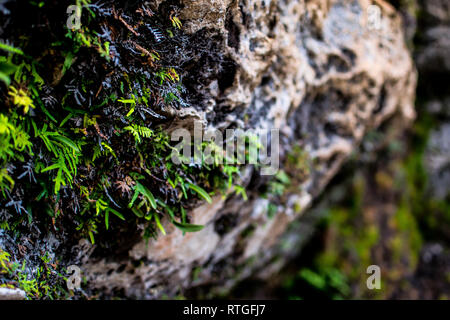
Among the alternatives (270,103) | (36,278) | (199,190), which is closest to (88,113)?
(199,190)

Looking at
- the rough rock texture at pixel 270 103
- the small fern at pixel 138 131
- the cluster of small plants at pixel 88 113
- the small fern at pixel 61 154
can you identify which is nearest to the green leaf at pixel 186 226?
the rough rock texture at pixel 270 103

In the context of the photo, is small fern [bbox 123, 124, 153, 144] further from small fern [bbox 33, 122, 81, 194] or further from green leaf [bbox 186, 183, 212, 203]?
green leaf [bbox 186, 183, 212, 203]

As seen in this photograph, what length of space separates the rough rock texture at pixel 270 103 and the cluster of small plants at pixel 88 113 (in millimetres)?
326

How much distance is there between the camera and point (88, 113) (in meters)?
1.97

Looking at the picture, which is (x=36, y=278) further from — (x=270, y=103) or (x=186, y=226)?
(x=270, y=103)

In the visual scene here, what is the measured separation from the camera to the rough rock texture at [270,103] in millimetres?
2504

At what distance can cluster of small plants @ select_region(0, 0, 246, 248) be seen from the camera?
1695mm

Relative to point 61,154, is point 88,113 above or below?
above

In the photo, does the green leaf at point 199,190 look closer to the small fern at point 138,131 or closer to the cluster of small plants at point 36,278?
the small fern at point 138,131

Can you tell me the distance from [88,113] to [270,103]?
180 centimetres

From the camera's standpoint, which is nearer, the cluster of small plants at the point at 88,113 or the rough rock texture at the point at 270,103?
the cluster of small plants at the point at 88,113

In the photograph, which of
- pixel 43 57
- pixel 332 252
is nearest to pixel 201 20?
pixel 43 57
